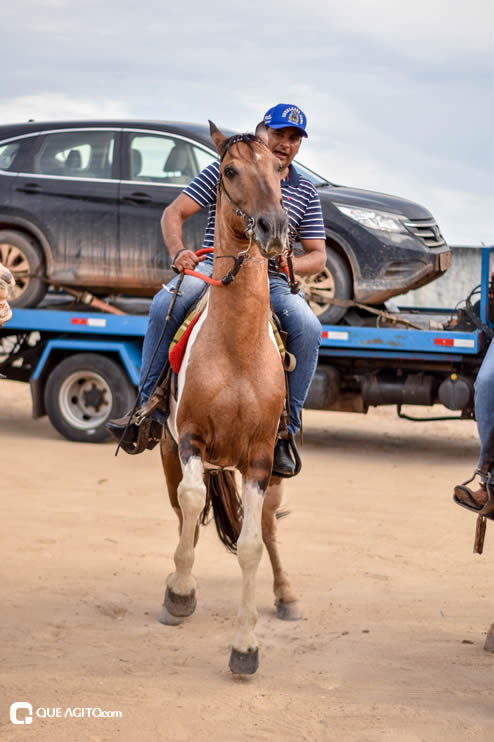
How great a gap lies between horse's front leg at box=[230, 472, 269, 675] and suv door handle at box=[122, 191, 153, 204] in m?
7.12

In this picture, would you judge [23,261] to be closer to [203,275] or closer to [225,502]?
[225,502]

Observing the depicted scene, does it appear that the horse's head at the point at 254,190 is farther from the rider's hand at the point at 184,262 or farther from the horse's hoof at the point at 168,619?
the horse's hoof at the point at 168,619

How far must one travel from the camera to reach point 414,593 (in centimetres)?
592

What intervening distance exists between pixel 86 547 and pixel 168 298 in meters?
2.38

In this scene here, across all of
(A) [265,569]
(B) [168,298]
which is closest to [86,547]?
(A) [265,569]

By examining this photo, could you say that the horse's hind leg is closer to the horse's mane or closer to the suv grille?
the horse's mane


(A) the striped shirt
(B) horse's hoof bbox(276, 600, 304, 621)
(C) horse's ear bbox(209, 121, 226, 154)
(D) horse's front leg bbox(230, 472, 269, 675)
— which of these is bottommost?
(B) horse's hoof bbox(276, 600, 304, 621)

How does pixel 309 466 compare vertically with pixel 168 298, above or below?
below

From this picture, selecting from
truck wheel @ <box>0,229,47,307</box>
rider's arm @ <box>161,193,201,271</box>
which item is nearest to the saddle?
rider's arm @ <box>161,193,201,271</box>

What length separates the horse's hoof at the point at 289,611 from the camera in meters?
5.47

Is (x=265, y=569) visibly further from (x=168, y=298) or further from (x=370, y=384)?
(x=370, y=384)

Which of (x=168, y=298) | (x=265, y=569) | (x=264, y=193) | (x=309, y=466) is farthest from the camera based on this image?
(x=309, y=466)

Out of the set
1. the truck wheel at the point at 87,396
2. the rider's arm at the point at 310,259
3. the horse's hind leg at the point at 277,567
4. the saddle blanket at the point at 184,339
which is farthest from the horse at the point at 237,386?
the truck wheel at the point at 87,396

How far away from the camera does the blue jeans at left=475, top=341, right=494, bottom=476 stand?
4938 mm
